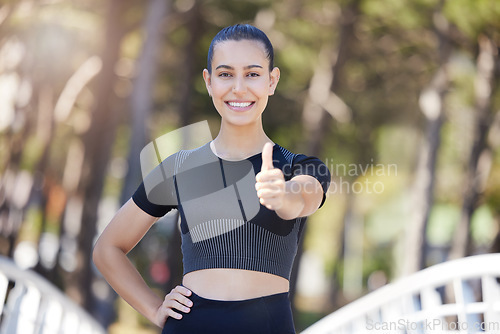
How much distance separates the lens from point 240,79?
2295mm

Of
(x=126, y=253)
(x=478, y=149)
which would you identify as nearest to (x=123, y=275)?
(x=126, y=253)

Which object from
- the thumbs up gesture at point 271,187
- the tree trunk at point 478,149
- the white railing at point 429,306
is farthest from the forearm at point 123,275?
the tree trunk at point 478,149

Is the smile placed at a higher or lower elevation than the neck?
higher

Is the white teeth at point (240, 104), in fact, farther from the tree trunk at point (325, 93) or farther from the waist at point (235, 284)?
the tree trunk at point (325, 93)

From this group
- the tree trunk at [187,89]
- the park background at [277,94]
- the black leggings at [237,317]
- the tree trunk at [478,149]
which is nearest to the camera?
the black leggings at [237,317]

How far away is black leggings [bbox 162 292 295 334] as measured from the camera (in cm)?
214

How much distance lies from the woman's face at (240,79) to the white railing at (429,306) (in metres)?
1.57

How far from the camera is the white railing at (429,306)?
322 centimetres

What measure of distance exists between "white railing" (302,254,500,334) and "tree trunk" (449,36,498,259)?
6.82 m

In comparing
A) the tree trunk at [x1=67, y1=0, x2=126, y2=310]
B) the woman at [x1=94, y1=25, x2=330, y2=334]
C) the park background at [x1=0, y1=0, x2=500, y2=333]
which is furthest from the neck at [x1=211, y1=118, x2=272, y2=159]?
the tree trunk at [x1=67, y1=0, x2=126, y2=310]

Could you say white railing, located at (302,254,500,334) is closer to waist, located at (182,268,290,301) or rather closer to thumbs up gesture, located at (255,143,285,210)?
waist, located at (182,268,290,301)

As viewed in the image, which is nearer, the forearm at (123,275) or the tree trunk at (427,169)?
the forearm at (123,275)

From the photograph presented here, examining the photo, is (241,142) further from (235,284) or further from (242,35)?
(235,284)

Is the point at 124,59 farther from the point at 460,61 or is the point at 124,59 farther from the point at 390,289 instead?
the point at 390,289
